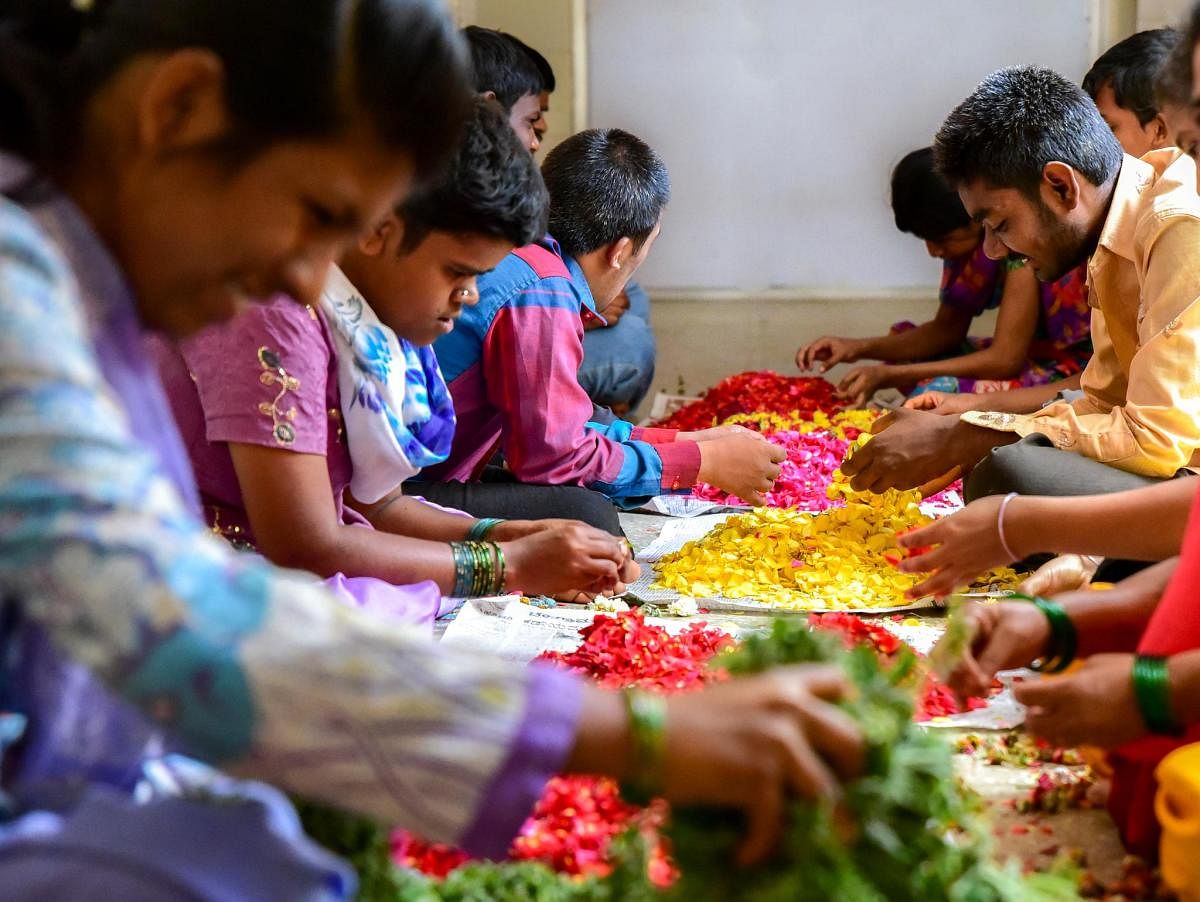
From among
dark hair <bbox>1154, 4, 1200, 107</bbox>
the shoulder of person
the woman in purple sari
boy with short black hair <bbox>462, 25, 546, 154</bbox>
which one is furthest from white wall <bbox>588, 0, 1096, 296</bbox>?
the woman in purple sari

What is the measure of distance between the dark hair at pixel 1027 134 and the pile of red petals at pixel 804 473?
1233mm

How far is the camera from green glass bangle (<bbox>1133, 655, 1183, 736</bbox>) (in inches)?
68.1

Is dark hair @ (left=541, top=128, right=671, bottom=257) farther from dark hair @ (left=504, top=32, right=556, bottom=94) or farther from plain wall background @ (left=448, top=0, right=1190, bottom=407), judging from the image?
plain wall background @ (left=448, top=0, right=1190, bottom=407)

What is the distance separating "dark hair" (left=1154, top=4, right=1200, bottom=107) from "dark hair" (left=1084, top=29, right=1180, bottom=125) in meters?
2.68

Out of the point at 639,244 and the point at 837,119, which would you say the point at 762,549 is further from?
→ the point at 837,119

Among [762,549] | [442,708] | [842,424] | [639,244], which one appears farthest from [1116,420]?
[442,708]

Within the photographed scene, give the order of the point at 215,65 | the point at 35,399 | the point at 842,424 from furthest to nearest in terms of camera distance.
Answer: the point at 842,424, the point at 215,65, the point at 35,399

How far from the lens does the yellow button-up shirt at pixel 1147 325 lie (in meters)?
3.28

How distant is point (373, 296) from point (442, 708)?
5.88 ft

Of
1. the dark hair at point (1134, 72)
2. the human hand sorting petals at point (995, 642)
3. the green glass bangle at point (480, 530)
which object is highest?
the dark hair at point (1134, 72)

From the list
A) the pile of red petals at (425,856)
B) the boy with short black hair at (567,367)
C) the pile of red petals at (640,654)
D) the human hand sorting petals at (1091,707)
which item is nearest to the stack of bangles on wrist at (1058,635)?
the human hand sorting petals at (1091,707)

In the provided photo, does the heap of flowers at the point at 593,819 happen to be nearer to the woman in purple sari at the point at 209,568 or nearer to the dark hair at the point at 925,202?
the woman in purple sari at the point at 209,568

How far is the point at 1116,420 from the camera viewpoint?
344cm

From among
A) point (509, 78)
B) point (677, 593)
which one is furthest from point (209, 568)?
point (509, 78)
